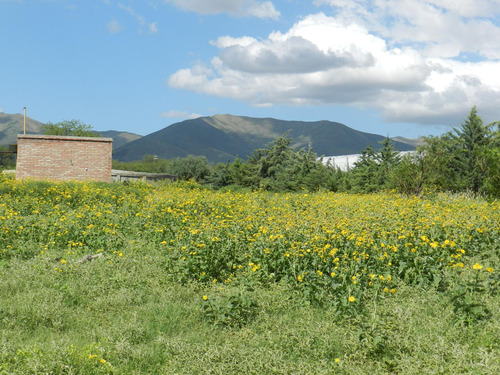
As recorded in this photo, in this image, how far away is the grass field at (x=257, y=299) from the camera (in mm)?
4137

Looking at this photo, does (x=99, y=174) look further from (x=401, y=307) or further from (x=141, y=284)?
(x=401, y=307)

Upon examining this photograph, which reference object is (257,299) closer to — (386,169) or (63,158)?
(386,169)

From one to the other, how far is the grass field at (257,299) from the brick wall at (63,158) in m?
19.4

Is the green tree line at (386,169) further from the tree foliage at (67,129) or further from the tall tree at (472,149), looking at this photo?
the tree foliage at (67,129)

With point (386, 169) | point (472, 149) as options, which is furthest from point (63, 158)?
point (472, 149)

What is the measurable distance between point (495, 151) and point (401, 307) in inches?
440

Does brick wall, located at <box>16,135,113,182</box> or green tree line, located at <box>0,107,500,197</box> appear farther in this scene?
brick wall, located at <box>16,135,113,182</box>

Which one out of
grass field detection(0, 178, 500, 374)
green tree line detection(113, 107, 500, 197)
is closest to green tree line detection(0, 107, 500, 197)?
green tree line detection(113, 107, 500, 197)

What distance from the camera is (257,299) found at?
18.4 ft

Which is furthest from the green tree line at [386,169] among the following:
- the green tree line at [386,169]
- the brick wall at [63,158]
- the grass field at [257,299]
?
the grass field at [257,299]

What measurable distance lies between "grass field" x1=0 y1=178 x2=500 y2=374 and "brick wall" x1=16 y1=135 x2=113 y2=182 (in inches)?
763

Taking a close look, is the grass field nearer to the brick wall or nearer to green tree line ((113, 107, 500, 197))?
green tree line ((113, 107, 500, 197))

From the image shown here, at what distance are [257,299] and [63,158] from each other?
81.3ft

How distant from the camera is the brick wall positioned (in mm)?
26953
